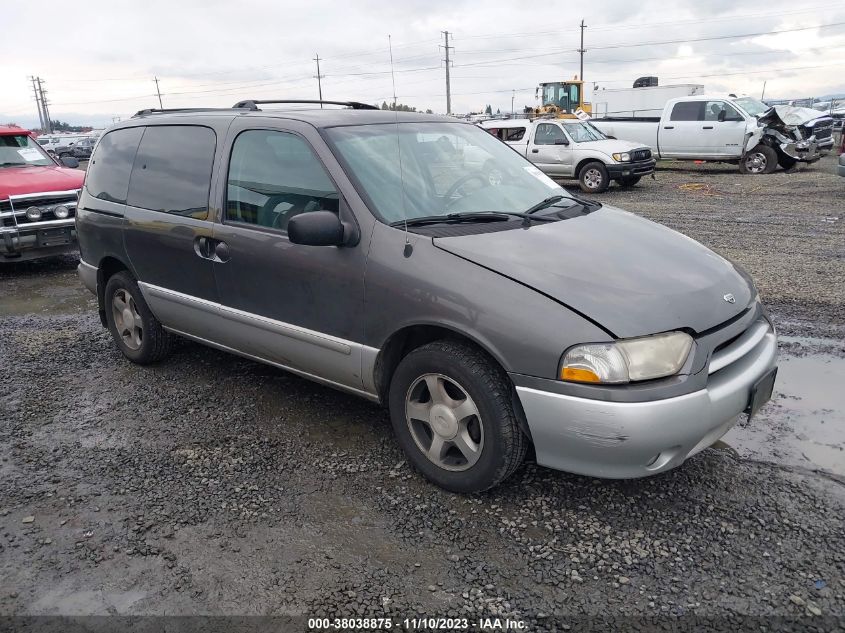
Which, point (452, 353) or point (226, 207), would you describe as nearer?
point (452, 353)

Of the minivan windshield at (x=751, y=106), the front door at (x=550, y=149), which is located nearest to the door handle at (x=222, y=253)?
the front door at (x=550, y=149)

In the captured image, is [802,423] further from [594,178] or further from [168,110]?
[594,178]

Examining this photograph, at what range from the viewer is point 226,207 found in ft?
13.1

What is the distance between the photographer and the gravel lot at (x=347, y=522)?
2535mm

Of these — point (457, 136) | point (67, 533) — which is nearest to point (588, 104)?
point (457, 136)

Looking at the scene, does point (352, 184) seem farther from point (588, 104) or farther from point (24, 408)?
point (588, 104)

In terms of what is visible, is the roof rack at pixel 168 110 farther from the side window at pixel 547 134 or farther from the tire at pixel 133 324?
the side window at pixel 547 134

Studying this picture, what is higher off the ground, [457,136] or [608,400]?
[457,136]

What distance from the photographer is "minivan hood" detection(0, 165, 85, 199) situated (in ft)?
27.1

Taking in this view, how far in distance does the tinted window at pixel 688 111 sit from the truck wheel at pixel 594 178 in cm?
474

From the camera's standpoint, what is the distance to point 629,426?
264 centimetres

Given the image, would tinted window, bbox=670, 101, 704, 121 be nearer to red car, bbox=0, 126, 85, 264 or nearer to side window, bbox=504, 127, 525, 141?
side window, bbox=504, 127, 525, 141

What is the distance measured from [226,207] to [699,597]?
3162 millimetres

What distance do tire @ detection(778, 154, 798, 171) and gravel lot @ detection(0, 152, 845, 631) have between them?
14.7m
